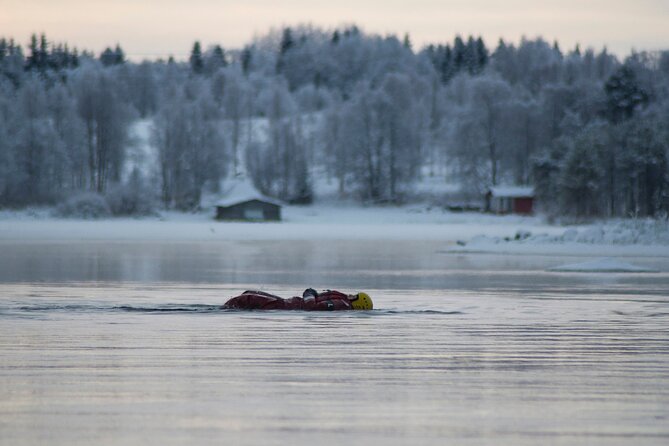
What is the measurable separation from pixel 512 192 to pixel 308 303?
77357 mm

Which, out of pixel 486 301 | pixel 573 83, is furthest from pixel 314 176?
pixel 486 301

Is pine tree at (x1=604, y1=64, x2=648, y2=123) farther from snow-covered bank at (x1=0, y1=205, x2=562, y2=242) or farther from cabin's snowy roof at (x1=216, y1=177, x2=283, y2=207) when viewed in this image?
cabin's snowy roof at (x1=216, y1=177, x2=283, y2=207)

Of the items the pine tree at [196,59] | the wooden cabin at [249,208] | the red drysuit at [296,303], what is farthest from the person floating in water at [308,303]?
the pine tree at [196,59]

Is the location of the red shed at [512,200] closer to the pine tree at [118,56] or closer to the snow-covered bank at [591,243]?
the snow-covered bank at [591,243]

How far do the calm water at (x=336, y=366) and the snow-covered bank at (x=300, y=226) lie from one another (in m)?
36.7

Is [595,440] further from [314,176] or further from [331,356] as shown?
[314,176]

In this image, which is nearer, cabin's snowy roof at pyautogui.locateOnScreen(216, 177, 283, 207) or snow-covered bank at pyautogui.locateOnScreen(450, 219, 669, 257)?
snow-covered bank at pyautogui.locateOnScreen(450, 219, 669, 257)

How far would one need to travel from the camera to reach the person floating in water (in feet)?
67.2

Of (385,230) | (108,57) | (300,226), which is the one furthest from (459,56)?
(385,230)

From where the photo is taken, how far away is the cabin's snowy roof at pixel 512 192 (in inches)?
3772

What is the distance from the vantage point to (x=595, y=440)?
9336 mm

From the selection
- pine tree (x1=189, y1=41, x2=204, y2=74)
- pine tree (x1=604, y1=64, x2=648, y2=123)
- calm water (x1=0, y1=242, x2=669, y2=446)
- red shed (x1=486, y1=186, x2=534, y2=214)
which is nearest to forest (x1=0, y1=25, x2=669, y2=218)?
pine tree (x1=604, y1=64, x2=648, y2=123)

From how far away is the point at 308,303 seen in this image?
2048 centimetres

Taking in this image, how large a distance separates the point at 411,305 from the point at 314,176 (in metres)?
97.9
